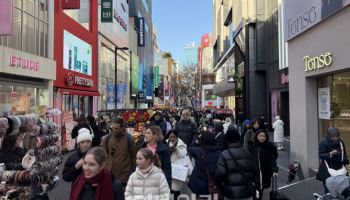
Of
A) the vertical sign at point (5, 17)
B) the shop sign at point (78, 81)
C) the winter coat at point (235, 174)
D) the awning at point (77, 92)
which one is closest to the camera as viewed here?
the winter coat at point (235, 174)

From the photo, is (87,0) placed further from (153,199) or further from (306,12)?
(153,199)

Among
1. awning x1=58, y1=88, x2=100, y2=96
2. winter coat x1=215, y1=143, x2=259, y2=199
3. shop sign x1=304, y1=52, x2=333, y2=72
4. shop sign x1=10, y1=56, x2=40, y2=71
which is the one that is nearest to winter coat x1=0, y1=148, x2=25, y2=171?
winter coat x1=215, y1=143, x2=259, y2=199

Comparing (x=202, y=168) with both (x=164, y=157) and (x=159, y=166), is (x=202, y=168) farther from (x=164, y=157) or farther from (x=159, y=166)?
(x=159, y=166)

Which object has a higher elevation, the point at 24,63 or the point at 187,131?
the point at 24,63

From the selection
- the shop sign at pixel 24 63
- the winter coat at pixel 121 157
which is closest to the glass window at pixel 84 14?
the shop sign at pixel 24 63

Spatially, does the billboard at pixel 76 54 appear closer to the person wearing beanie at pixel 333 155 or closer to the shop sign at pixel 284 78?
the shop sign at pixel 284 78

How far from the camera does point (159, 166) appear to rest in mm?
5504

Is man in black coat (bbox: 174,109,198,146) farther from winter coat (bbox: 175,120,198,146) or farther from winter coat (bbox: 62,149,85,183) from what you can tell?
winter coat (bbox: 62,149,85,183)

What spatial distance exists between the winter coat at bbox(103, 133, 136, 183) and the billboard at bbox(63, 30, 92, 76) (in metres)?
19.0

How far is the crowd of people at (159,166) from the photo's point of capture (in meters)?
3.79

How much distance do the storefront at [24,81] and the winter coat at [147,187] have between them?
13271mm

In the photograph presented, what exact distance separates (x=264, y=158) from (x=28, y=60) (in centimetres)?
1446

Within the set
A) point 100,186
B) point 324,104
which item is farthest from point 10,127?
point 324,104

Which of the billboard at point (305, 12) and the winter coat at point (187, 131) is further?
the billboard at point (305, 12)
